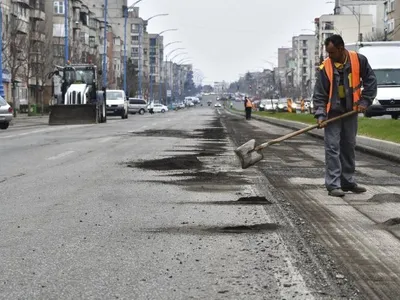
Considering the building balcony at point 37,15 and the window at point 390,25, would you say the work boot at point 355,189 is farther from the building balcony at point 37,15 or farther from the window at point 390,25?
the window at point 390,25

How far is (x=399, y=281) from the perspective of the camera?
17.5 ft

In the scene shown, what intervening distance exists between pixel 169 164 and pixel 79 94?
27.6 metres

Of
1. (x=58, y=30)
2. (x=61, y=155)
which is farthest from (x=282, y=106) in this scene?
Answer: (x=61, y=155)

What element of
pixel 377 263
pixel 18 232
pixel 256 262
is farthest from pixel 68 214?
pixel 377 263

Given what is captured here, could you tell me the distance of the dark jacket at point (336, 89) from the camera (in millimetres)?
9820

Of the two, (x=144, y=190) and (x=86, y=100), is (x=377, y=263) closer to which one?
(x=144, y=190)

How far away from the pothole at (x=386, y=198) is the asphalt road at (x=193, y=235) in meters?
0.01

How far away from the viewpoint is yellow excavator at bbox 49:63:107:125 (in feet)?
128

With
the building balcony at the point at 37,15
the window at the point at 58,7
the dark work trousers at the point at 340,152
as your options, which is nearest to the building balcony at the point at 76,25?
the window at the point at 58,7

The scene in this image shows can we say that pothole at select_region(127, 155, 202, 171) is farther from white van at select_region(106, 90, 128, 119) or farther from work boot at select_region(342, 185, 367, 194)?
white van at select_region(106, 90, 128, 119)

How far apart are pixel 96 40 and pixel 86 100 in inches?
3894

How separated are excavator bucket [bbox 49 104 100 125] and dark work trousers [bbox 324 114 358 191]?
97.3ft

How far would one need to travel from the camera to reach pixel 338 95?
32.6 ft

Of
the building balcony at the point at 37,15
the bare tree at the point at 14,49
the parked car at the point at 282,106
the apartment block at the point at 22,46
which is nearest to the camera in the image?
the bare tree at the point at 14,49
